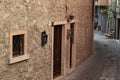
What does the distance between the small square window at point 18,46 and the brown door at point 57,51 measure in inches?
117

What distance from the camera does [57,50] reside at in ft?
36.8

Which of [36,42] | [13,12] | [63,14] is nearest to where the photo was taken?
[13,12]

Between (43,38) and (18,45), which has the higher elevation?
(43,38)

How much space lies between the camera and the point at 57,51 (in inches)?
442

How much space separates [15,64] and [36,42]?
1336mm

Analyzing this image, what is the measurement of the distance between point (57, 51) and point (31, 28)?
306 cm

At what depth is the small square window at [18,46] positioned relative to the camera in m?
7.46

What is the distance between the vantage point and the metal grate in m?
7.73

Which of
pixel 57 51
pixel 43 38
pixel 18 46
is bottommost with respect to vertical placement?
pixel 57 51

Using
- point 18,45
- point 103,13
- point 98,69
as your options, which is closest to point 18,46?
point 18,45

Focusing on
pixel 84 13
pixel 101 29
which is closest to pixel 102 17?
pixel 101 29

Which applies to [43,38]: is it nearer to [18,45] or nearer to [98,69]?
[18,45]

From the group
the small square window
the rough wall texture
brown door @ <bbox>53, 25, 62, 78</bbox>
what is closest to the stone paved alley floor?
brown door @ <bbox>53, 25, 62, 78</bbox>

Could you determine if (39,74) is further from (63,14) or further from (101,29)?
(101,29)
